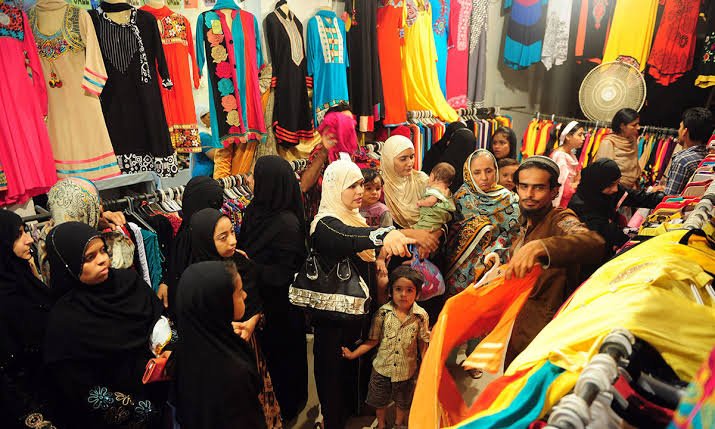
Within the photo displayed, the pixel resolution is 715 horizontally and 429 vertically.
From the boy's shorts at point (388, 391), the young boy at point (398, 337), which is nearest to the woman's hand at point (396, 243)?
the young boy at point (398, 337)

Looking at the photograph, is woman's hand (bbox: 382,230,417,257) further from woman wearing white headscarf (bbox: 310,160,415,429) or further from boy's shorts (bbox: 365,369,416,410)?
boy's shorts (bbox: 365,369,416,410)

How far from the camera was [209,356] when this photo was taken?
4.61ft

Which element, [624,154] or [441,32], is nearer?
[624,154]

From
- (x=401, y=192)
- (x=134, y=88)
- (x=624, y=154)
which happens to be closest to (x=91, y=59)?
(x=134, y=88)

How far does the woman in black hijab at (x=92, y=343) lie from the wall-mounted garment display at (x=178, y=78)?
1628 mm

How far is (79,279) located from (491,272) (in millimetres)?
1477

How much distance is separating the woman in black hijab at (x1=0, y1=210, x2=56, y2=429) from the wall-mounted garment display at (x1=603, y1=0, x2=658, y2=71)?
5552 mm

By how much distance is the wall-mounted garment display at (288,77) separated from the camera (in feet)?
11.0

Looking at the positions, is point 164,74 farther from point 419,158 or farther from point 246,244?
point 419,158

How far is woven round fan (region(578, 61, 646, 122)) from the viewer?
13.9ft

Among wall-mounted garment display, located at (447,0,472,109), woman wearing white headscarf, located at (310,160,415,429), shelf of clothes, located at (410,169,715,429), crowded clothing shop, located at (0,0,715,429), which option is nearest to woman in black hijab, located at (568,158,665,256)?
crowded clothing shop, located at (0,0,715,429)

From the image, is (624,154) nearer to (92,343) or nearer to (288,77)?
(288,77)

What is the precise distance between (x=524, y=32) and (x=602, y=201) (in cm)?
353

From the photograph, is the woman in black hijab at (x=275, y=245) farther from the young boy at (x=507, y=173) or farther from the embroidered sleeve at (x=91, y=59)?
the young boy at (x=507, y=173)
